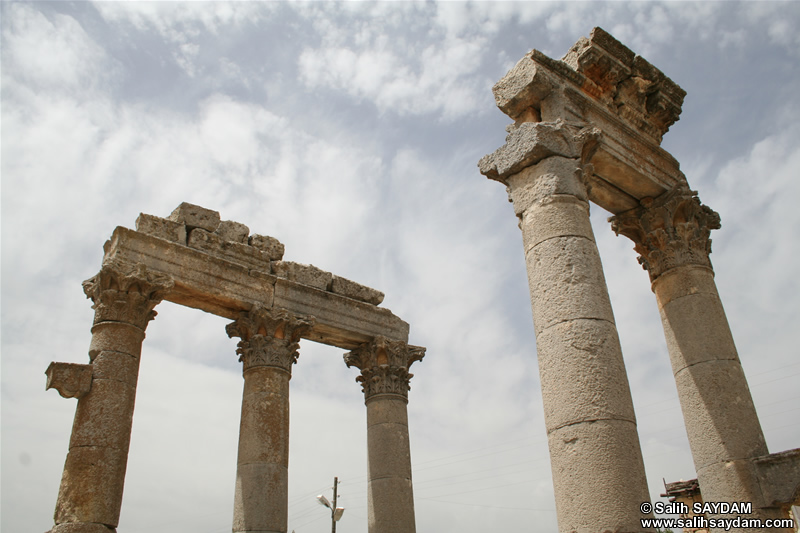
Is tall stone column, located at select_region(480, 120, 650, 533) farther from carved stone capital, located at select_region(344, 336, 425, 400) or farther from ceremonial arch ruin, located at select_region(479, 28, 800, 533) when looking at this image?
carved stone capital, located at select_region(344, 336, 425, 400)

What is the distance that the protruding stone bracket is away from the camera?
11.0 meters

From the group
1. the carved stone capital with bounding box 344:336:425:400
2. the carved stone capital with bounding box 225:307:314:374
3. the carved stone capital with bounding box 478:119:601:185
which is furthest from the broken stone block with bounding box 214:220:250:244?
the carved stone capital with bounding box 478:119:601:185

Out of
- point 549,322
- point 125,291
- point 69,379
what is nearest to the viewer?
point 549,322

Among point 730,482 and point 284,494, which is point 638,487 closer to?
point 730,482

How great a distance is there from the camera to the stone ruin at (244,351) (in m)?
10.9

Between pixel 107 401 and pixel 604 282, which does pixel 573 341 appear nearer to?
pixel 604 282

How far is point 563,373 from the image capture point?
693 cm

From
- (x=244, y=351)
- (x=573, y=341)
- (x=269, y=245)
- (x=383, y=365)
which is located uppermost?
(x=269, y=245)

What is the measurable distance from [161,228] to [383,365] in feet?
20.3

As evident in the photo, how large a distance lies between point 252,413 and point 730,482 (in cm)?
878

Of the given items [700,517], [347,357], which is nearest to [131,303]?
[347,357]

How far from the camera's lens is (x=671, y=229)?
11125mm

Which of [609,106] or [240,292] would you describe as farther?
[240,292]

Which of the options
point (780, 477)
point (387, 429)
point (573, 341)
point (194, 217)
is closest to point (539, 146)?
point (573, 341)
